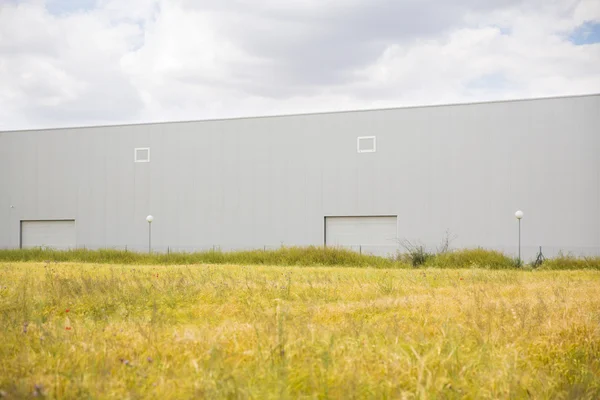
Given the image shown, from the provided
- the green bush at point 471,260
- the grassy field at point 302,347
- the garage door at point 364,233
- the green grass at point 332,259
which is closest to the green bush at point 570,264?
the green grass at point 332,259

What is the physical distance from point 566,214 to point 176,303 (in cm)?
2081

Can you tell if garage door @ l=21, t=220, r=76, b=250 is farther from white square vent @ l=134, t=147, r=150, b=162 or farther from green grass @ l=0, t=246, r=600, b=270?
green grass @ l=0, t=246, r=600, b=270

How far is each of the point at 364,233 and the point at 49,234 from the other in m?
16.0

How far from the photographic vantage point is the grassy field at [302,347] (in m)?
4.18

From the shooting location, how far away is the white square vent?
30658 millimetres

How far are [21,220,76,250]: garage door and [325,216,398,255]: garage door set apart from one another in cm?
1317

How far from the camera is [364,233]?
27.4m

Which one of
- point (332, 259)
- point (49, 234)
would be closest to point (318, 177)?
point (332, 259)

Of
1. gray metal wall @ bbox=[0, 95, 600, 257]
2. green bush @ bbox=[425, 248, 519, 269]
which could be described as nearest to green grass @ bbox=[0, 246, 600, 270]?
green bush @ bbox=[425, 248, 519, 269]

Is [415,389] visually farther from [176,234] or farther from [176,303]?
[176,234]

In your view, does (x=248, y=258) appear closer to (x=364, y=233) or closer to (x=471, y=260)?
(x=471, y=260)

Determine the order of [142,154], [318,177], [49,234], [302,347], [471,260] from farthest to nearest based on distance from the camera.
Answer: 1. [49,234]
2. [142,154]
3. [318,177]
4. [471,260]
5. [302,347]

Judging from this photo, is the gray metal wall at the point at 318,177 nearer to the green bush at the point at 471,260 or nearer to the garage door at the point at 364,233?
the garage door at the point at 364,233

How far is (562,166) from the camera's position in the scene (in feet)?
82.7
